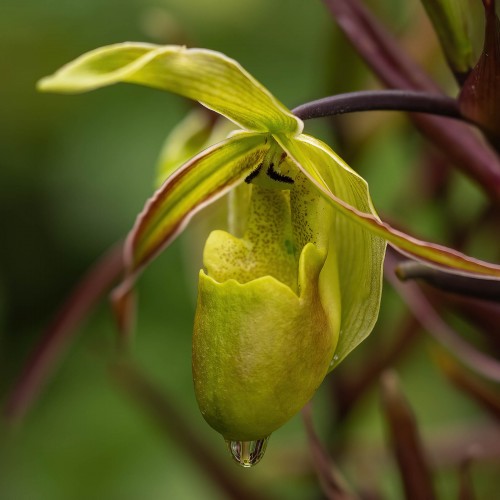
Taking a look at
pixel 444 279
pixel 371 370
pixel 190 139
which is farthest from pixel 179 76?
pixel 371 370

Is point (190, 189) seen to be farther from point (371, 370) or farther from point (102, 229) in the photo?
point (102, 229)

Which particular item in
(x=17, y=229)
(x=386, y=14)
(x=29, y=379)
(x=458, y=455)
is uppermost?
(x=386, y=14)

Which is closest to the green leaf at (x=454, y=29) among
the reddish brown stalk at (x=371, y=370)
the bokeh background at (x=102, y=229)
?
the reddish brown stalk at (x=371, y=370)

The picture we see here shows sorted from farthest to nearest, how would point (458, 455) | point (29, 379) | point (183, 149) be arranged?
point (458, 455), point (29, 379), point (183, 149)

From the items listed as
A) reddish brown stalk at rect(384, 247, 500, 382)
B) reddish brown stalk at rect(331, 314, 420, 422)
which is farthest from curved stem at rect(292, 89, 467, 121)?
reddish brown stalk at rect(331, 314, 420, 422)

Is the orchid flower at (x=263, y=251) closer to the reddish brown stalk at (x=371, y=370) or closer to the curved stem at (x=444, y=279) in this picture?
the curved stem at (x=444, y=279)

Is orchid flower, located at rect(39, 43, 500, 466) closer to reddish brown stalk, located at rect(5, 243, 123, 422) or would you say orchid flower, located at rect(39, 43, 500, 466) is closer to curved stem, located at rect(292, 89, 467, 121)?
curved stem, located at rect(292, 89, 467, 121)

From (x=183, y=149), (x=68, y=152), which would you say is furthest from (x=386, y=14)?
(x=68, y=152)

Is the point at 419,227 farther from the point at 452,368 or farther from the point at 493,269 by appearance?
the point at 493,269
